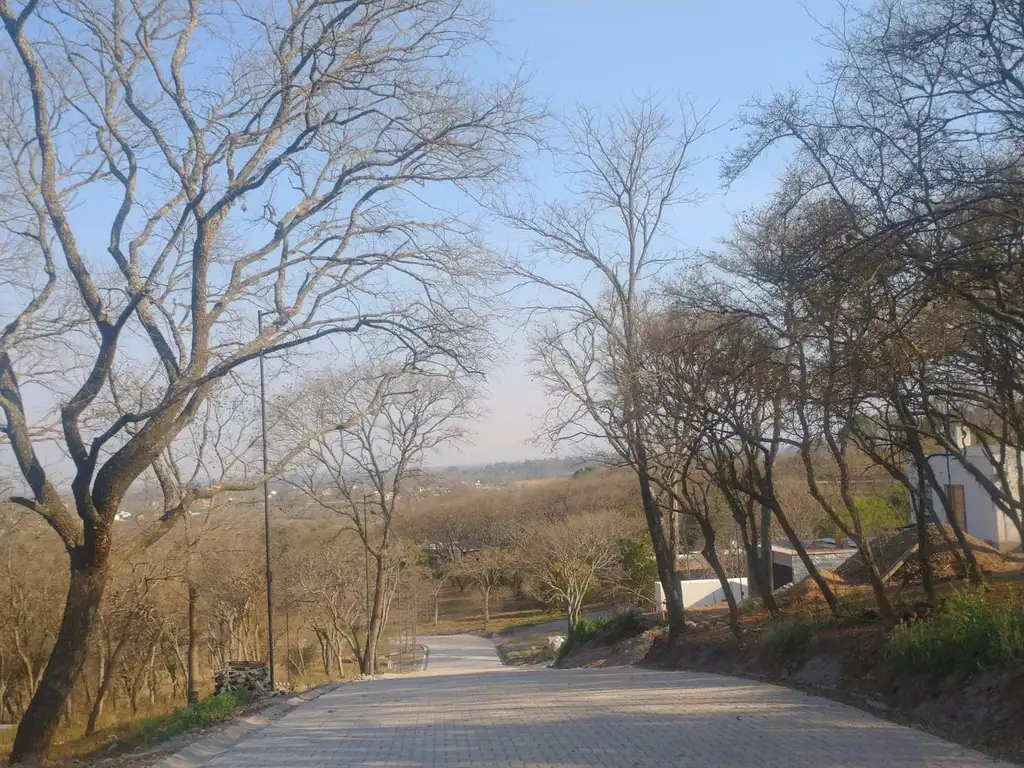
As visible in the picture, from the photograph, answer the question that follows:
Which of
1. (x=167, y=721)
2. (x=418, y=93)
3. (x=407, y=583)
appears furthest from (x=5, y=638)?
(x=418, y=93)

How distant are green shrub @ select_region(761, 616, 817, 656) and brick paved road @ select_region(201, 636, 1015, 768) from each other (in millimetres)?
859

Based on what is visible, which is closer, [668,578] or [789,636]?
[789,636]

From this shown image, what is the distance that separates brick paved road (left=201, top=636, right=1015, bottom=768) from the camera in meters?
7.76

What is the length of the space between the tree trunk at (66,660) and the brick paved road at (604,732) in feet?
6.89

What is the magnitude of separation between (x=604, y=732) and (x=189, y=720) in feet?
19.2

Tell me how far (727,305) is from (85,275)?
807 centimetres

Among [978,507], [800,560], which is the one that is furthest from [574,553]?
[978,507]

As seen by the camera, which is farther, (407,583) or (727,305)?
(407,583)

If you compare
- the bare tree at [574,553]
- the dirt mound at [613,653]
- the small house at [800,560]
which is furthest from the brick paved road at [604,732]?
the bare tree at [574,553]

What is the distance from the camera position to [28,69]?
1092 centimetres

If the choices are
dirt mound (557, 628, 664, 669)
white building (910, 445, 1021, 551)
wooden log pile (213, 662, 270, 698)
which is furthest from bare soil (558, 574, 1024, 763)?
white building (910, 445, 1021, 551)

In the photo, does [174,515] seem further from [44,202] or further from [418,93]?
[418,93]

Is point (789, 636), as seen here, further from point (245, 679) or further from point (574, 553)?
point (574, 553)

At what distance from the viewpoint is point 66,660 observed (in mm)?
10445
